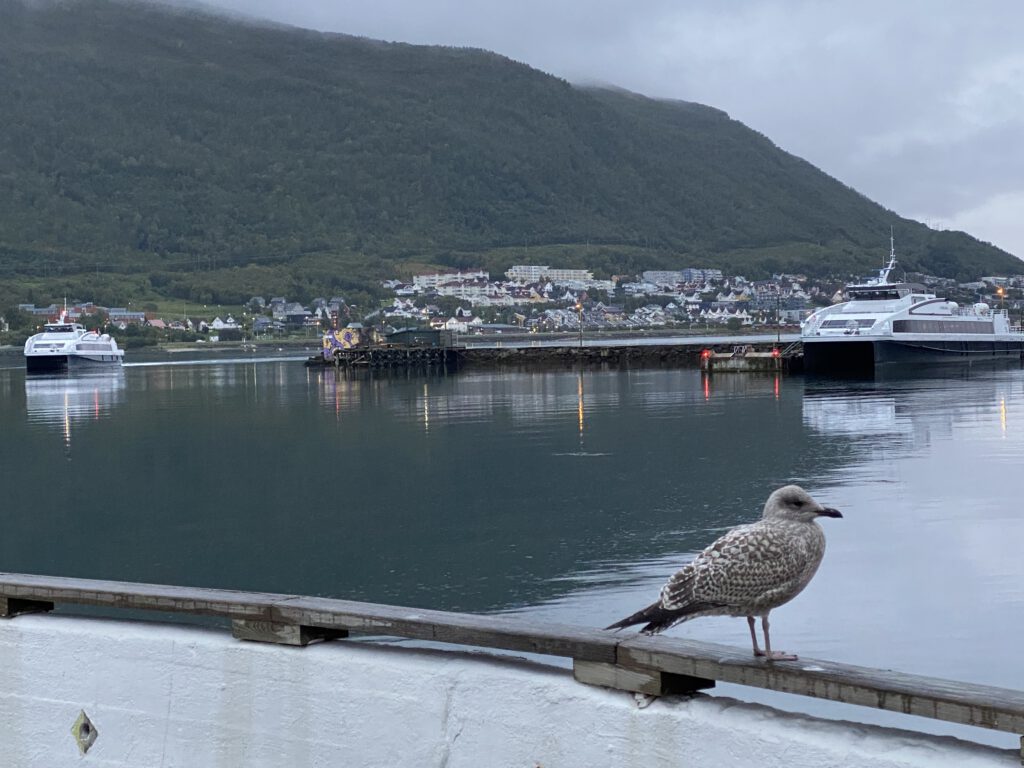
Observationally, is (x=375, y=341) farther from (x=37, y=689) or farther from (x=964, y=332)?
(x=37, y=689)

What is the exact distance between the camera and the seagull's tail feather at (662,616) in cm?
573

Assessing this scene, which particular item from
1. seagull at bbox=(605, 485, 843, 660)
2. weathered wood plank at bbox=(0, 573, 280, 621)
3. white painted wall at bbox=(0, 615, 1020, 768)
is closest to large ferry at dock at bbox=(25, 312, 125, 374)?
weathered wood plank at bbox=(0, 573, 280, 621)

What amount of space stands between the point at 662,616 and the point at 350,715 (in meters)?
1.49

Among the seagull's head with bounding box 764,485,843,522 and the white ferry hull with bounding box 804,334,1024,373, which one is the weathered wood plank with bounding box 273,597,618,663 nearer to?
the seagull's head with bounding box 764,485,843,522

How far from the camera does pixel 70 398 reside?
7862cm

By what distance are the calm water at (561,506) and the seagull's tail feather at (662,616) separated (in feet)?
12.7

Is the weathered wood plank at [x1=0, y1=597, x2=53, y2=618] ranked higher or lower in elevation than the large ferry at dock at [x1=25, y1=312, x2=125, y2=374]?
lower

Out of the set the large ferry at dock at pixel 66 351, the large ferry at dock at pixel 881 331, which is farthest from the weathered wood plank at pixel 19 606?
the large ferry at dock at pixel 66 351

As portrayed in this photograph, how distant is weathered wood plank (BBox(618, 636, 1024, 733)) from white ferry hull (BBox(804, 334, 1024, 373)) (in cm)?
7838

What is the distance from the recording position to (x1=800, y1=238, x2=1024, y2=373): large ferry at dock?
81.4 meters

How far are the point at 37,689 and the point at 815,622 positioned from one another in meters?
9.94

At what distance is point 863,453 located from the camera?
33.5 metres

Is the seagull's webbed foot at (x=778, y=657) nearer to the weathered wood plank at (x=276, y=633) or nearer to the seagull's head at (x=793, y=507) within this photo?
the seagull's head at (x=793, y=507)

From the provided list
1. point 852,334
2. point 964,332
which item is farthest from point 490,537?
point 964,332
